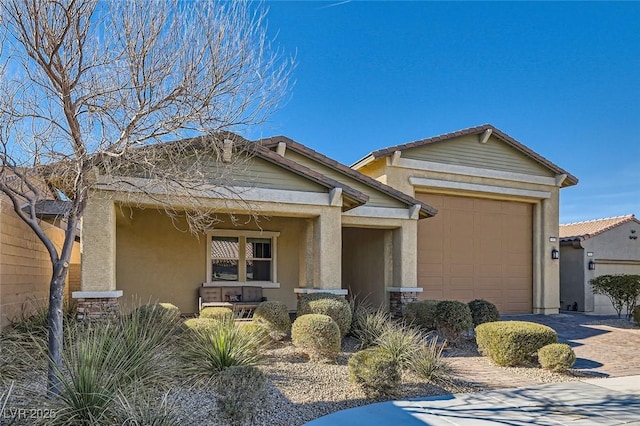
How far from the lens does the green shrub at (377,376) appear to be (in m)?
6.85

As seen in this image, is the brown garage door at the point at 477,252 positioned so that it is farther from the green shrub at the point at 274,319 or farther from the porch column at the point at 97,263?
the porch column at the point at 97,263

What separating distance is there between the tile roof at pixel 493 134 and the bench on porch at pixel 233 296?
571cm

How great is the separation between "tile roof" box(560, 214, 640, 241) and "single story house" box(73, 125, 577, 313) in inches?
109

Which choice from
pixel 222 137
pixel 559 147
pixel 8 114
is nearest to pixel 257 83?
pixel 222 137

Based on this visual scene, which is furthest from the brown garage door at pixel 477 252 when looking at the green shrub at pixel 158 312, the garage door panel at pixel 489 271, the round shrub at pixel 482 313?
the green shrub at pixel 158 312

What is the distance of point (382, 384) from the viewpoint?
685 centimetres

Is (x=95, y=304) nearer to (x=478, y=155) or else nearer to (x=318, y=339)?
(x=318, y=339)

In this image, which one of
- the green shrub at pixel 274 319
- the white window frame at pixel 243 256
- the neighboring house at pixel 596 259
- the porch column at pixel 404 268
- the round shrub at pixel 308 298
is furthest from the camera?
the neighboring house at pixel 596 259

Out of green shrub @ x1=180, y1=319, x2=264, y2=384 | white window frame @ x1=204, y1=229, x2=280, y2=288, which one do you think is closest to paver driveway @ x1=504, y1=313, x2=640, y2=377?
green shrub @ x1=180, y1=319, x2=264, y2=384

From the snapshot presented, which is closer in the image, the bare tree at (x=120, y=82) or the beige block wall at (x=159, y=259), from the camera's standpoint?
the bare tree at (x=120, y=82)

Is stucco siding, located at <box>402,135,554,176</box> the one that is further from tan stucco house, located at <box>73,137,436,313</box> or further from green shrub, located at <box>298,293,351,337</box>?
green shrub, located at <box>298,293,351,337</box>

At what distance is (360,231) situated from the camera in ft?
52.7

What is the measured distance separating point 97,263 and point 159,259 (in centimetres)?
411

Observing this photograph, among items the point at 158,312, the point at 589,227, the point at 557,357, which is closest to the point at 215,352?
the point at 158,312
